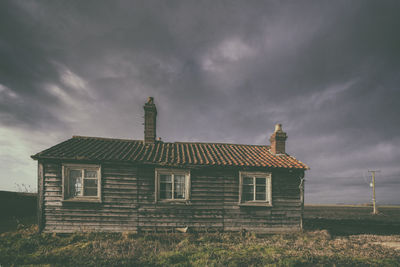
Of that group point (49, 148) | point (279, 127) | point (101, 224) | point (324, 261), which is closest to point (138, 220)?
point (101, 224)

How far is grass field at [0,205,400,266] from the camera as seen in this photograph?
22.7 feet

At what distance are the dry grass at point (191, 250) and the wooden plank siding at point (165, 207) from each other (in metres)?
0.60

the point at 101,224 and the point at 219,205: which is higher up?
the point at 219,205

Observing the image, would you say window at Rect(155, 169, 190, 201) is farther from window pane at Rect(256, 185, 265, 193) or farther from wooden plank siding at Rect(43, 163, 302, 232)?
window pane at Rect(256, 185, 265, 193)

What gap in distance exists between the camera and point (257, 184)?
11.8 m

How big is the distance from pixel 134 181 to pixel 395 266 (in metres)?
11.4

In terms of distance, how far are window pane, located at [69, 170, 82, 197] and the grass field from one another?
2.11 metres

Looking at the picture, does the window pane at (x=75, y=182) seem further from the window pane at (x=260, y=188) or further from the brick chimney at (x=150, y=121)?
the window pane at (x=260, y=188)

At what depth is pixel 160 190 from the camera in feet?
36.4

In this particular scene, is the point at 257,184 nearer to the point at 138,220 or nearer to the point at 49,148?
the point at 138,220

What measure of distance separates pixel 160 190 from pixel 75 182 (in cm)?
454

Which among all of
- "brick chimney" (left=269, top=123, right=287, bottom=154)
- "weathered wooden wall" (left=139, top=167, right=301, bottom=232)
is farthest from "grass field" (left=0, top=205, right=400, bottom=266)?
"brick chimney" (left=269, top=123, right=287, bottom=154)

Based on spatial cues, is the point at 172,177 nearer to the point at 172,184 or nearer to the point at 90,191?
the point at 172,184

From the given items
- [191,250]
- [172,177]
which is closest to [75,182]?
[172,177]
